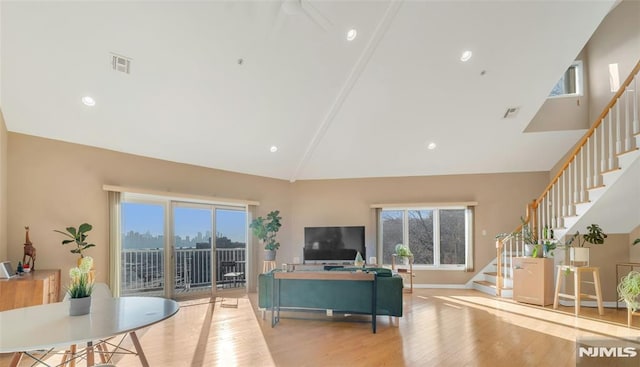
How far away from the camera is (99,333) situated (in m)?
1.86

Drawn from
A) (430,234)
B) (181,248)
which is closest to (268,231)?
(181,248)

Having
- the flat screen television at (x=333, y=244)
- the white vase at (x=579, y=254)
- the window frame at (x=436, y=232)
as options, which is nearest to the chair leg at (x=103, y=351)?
the flat screen television at (x=333, y=244)

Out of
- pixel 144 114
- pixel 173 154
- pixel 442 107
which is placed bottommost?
pixel 173 154

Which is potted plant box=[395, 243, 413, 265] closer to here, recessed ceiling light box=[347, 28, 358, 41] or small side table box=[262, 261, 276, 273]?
small side table box=[262, 261, 276, 273]

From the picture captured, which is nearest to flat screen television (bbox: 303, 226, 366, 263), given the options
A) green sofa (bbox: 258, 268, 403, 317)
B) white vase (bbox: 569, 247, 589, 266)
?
green sofa (bbox: 258, 268, 403, 317)

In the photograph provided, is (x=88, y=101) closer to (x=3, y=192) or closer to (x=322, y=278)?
(x=3, y=192)

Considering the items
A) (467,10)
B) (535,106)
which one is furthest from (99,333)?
(535,106)

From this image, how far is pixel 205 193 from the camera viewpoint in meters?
6.91

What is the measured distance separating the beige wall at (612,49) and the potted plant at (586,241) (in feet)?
8.34

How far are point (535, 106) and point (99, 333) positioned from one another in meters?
7.23

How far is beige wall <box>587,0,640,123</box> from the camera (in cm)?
620

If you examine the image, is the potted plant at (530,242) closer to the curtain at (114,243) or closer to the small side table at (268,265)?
the small side table at (268,265)

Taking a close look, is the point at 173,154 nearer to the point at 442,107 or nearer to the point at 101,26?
the point at 101,26

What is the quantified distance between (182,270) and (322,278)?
11.1 ft
